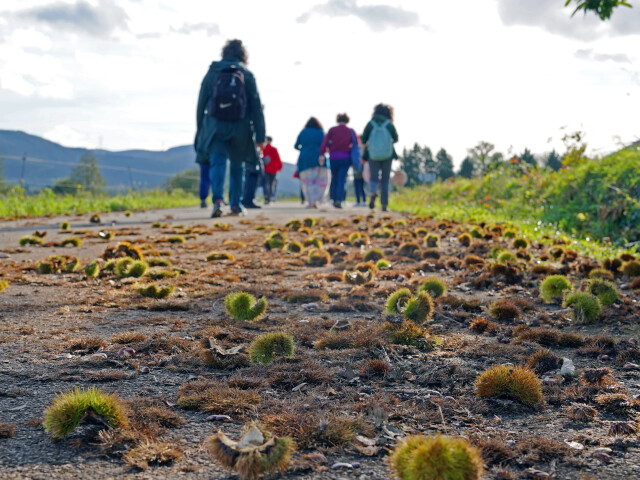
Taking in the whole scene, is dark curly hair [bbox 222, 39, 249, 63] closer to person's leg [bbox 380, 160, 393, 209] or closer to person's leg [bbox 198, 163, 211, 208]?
person's leg [bbox 198, 163, 211, 208]

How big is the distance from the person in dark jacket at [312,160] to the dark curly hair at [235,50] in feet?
15.2

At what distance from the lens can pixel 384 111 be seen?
1398 centimetres

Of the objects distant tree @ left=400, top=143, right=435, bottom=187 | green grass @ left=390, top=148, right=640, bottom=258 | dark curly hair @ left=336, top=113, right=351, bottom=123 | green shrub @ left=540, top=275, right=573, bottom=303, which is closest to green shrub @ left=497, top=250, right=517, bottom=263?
green shrub @ left=540, top=275, right=573, bottom=303

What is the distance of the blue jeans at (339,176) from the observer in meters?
14.6

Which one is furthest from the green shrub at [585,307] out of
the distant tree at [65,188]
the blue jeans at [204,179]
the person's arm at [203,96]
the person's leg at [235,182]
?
the distant tree at [65,188]

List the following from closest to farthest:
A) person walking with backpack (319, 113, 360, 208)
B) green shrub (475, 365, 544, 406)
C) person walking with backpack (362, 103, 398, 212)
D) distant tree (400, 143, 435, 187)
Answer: green shrub (475, 365, 544, 406) → person walking with backpack (362, 103, 398, 212) → person walking with backpack (319, 113, 360, 208) → distant tree (400, 143, 435, 187)

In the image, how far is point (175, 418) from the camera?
1978 mm

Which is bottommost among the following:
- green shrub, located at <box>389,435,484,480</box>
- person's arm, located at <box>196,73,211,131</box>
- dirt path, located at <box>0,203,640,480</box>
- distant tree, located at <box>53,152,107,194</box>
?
dirt path, located at <box>0,203,640,480</box>

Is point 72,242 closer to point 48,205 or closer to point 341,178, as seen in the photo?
point 48,205

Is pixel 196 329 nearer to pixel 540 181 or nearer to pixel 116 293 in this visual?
pixel 116 293

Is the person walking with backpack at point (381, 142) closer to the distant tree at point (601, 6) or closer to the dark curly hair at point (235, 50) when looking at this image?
the dark curly hair at point (235, 50)

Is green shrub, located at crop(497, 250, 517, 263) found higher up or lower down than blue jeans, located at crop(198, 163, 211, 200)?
lower down

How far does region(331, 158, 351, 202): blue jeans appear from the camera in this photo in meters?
14.6

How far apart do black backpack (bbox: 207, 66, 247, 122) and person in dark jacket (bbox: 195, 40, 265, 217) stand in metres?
0.05
